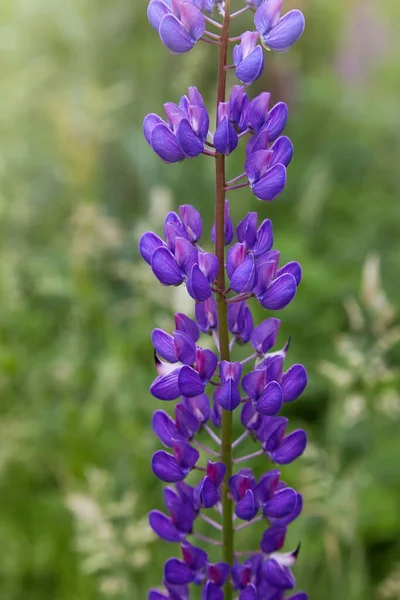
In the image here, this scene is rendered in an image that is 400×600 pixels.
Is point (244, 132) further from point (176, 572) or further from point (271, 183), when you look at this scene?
point (176, 572)

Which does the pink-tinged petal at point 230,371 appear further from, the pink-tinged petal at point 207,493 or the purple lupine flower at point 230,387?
the pink-tinged petal at point 207,493

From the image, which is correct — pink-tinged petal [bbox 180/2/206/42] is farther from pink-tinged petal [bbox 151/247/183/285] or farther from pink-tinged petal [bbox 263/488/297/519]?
pink-tinged petal [bbox 263/488/297/519]

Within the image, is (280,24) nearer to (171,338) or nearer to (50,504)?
(171,338)

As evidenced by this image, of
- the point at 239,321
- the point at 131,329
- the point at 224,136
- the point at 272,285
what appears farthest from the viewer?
the point at 131,329

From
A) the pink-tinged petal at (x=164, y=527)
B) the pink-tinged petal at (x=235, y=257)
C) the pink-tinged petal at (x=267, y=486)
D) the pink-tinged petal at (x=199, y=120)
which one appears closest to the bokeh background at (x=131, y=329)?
the pink-tinged petal at (x=164, y=527)

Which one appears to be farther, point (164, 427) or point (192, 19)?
point (164, 427)

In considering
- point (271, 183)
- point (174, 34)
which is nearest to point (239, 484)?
point (271, 183)
